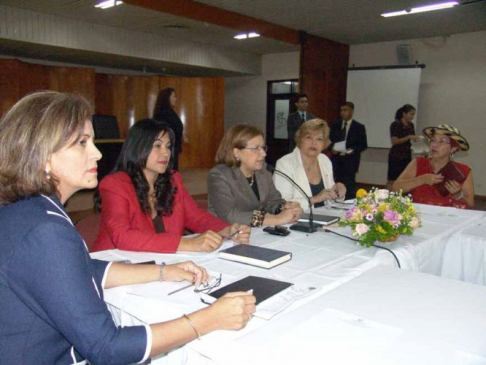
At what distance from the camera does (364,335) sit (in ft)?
3.29

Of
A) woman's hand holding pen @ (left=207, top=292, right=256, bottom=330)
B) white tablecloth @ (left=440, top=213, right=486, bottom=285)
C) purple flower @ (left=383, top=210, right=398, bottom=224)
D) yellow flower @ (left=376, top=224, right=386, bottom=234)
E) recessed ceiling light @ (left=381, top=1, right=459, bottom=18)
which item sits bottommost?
white tablecloth @ (left=440, top=213, right=486, bottom=285)

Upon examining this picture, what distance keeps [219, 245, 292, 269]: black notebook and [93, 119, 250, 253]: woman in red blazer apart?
99 millimetres

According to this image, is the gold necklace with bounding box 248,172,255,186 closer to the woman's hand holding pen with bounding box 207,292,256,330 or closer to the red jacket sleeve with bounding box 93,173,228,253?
the red jacket sleeve with bounding box 93,173,228,253

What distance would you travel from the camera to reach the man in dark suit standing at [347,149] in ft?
18.8

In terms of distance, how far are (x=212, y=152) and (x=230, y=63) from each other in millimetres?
2015

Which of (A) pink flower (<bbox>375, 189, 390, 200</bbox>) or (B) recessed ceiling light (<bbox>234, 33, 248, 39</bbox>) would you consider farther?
(B) recessed ceiling light (<bbox>234, 33, 248, 39</bbox>)

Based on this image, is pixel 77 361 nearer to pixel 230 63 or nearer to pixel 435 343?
pixel 435 343

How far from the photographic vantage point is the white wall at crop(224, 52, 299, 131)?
9406 millimetres

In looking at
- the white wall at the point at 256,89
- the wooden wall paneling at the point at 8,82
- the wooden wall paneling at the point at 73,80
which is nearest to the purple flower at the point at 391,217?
the wooden wall paneling at the point at 8,82

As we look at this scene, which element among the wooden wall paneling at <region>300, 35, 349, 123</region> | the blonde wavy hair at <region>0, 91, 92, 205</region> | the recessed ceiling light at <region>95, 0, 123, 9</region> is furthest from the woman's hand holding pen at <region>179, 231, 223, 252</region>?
the wooden wall paneling at <region>300, 35, 349, 123</region>

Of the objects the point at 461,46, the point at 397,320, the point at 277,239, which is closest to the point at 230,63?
the point at 461,46

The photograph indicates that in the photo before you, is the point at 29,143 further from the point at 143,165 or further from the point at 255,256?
the point at 143,165

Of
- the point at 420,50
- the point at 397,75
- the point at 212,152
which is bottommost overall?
the point at 212,152

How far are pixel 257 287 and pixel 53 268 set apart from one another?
0.61 m
